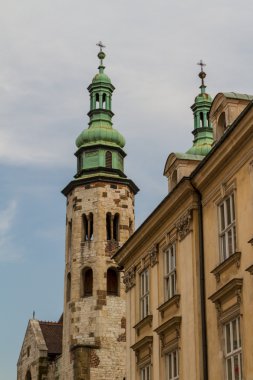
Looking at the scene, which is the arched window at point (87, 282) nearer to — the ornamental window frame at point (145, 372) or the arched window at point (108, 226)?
the arched window at point (108, 226)

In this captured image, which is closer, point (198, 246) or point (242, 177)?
point (242, 177)

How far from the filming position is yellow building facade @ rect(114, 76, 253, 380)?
19172 mm

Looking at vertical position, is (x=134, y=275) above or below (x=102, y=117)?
below

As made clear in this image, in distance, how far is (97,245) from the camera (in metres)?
49.2

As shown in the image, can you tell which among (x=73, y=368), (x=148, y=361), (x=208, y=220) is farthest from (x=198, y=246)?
(x=73, y=368)

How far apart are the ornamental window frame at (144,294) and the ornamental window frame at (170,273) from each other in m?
1.72

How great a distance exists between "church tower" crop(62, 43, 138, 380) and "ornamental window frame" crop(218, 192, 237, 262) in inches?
1050

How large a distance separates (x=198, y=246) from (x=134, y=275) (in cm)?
620

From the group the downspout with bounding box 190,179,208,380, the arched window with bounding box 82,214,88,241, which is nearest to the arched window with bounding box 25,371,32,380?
the arched window with bounding box 82,214,88,241

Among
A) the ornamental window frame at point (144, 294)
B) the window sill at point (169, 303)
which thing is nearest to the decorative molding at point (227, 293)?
the window sill at point (169, 303)

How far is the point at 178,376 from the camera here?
2253cm

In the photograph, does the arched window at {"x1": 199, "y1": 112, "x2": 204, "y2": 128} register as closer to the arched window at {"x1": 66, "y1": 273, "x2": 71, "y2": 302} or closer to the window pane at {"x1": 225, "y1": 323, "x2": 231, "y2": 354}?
the arched window at {"x1": 66, "y1": 273, "x2": 71, "y2": 302}

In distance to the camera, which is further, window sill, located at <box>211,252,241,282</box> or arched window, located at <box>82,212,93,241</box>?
arched window, located at <box>82,212,93,241</box>

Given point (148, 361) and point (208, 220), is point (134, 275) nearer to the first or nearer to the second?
point (148, 361)
